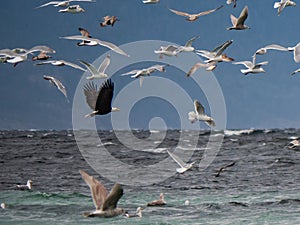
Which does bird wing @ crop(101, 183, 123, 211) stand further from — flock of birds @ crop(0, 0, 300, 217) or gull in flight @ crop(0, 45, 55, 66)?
gull in flight @ crop(0, 45, 55, 66)

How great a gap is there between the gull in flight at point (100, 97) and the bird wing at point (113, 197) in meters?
4.40

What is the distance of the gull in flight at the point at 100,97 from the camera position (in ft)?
48.3

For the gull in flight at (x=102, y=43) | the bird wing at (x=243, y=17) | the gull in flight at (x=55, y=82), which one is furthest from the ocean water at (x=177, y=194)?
the bird wing at (x=243, y=17)

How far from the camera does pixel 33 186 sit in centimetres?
2281

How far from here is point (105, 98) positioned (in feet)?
48.7

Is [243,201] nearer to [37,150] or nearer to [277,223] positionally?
[277,223]

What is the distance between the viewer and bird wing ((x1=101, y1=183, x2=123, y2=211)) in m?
9.73

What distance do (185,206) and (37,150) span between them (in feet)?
79.5

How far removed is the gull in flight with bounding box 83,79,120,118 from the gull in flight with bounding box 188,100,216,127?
5.58 ft

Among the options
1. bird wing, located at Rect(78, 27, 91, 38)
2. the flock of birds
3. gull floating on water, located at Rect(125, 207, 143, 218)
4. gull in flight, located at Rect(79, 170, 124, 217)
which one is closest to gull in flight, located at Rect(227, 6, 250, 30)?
the flock of birds

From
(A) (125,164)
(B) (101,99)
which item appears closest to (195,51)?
(B) (101,99)

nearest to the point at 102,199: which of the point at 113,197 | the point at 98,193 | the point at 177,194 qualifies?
the point at 98,193

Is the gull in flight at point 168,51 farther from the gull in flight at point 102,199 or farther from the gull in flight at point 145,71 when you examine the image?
the gull in flight at point 102,199

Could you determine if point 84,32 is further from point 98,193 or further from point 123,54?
point 98,193
